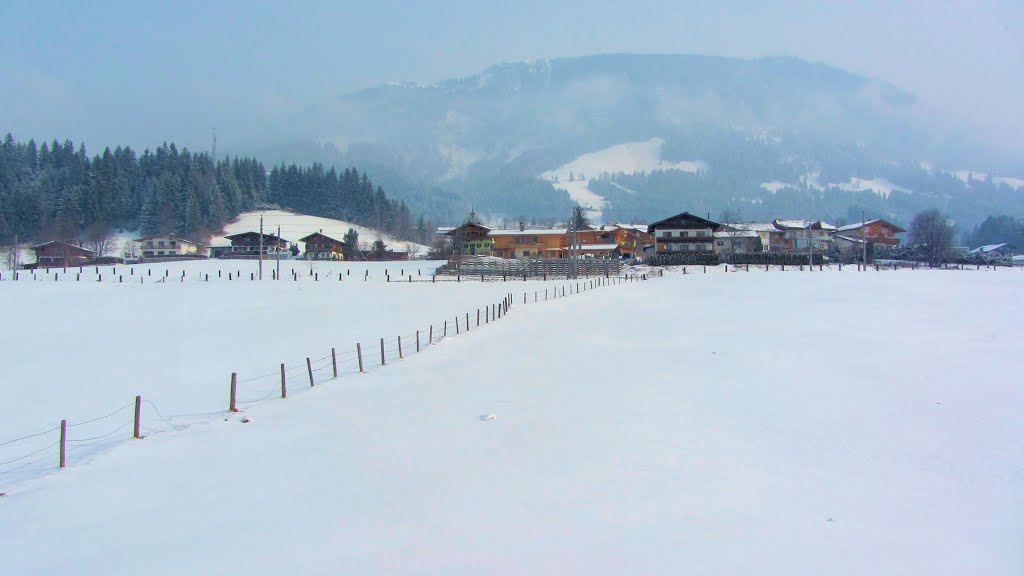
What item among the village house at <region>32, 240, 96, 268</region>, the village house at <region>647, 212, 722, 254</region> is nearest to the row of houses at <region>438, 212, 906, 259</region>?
the village house at <region>647, 212, 722, 254</region>

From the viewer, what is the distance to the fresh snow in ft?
467

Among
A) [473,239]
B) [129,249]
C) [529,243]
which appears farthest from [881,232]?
[129,249]

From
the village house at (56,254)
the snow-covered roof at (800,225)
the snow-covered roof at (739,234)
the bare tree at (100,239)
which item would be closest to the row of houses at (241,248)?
the bare tree at (100,239)

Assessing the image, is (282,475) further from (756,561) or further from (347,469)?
(756,561)

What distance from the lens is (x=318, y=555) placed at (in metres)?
8.37

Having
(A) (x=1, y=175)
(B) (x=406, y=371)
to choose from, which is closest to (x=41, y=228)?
(A) (x=1, y=175)

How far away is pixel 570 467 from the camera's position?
36.8 ft

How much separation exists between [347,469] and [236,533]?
2.72 metres

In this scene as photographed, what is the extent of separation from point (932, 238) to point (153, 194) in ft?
458

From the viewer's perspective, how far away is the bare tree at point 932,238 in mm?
101781

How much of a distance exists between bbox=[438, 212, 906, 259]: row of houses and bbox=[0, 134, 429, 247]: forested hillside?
52.6 metres

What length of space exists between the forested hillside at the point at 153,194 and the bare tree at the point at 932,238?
103925 millimetres

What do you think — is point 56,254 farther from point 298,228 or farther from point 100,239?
point 298,228

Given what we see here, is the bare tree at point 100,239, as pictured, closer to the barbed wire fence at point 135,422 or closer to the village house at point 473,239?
the village house at point 473,239
